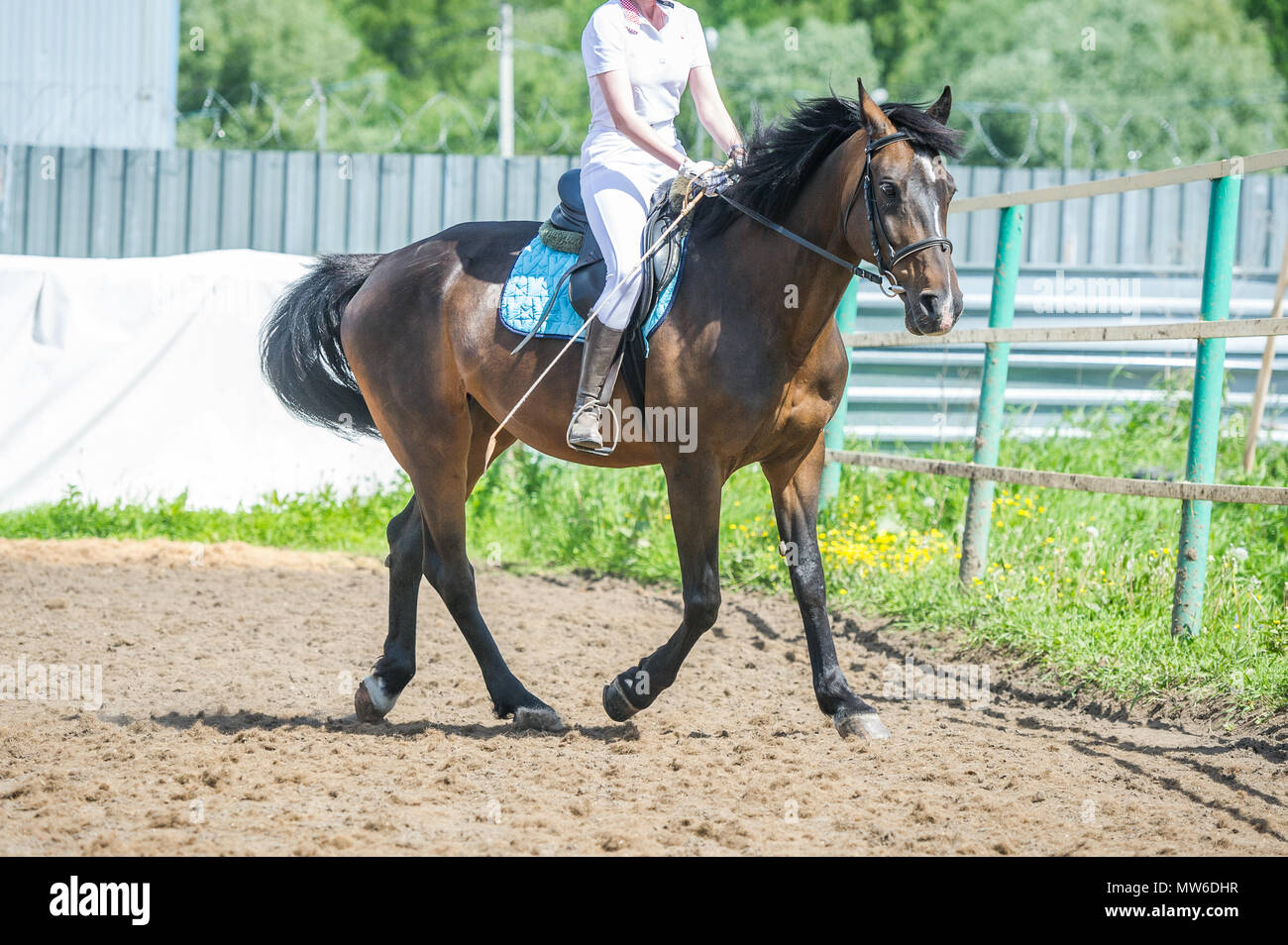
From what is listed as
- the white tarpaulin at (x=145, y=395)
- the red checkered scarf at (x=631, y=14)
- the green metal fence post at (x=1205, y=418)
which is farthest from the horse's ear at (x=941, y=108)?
the white tarpaulin at (x=145, y=395)

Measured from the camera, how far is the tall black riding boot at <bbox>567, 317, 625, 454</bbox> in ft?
15.7

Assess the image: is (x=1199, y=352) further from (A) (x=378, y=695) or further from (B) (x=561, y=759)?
(A) (x=378, y=695)

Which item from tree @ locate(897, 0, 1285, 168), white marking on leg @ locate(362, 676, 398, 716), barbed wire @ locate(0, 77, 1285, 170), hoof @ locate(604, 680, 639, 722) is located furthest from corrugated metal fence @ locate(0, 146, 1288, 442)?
tree @ locate(897, 0, 1285, 168)

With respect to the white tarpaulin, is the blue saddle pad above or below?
above

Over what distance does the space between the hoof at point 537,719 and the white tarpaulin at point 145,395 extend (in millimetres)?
5482

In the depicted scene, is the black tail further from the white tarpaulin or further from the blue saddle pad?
the white tarpaulin

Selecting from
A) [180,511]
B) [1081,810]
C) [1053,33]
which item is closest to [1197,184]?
[180,511]

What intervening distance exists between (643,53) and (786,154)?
73cm

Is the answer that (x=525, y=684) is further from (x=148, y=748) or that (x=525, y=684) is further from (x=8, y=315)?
(x=8, y=315)

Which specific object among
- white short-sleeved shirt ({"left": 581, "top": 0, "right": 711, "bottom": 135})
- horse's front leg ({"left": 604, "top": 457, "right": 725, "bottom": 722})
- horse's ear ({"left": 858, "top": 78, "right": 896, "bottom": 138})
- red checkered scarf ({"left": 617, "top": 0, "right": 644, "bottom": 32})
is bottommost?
horse's front leg ({"left": 604, "top": 457, "right": 725, "bottom": 722})

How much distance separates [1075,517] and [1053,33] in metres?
38.4

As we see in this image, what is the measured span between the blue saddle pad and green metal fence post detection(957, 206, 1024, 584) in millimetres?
2819

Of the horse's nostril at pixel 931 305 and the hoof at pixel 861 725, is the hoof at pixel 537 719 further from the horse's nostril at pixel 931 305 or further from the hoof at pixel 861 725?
the horse's nostril at pixel 931 305

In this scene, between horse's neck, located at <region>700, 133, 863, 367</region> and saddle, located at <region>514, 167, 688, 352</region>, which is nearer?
horse's neck, located at <region>700, 133, 863, 367</region>
